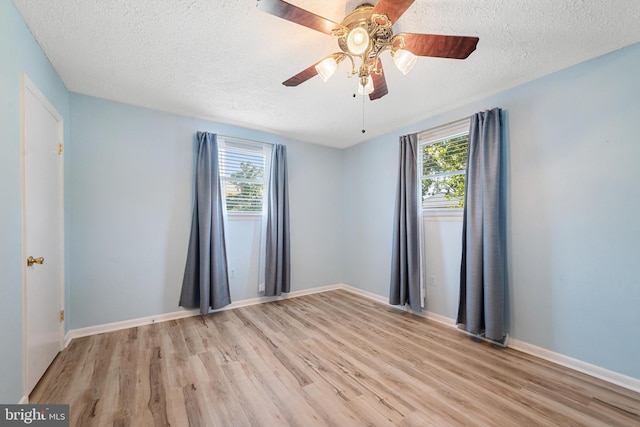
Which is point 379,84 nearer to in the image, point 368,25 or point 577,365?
point 368,25

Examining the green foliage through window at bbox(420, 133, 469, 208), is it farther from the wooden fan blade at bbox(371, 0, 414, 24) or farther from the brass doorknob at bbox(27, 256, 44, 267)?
the brass doorknob at bbox(27, 256, 44, 267)

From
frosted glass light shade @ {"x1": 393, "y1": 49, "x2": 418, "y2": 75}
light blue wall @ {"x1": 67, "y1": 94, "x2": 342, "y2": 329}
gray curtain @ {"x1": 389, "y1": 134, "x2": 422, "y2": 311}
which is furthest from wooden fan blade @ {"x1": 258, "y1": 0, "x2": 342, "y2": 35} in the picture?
light blue wall @ {"x1": 67, "y1": 94, "x2": 342, "y2": 329}

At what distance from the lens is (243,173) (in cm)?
370

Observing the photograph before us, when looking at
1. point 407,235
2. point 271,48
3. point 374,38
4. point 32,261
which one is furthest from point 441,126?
point 32,261

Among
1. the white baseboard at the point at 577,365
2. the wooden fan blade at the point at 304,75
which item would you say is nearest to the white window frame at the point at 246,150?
the wooden fan blade at the point at 304,75

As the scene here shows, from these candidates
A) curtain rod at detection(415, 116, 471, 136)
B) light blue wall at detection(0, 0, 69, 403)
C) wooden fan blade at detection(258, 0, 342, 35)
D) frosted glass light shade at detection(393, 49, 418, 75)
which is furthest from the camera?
curtain rod at detection(415, 116, 471, 136)

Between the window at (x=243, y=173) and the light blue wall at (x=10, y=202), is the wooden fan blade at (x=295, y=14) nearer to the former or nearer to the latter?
the light blue wall at (x=10, y=202)

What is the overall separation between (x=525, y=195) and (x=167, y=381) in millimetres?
3508

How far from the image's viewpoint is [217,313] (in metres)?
3.33

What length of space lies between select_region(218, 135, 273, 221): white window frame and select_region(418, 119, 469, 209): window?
88.0 inches

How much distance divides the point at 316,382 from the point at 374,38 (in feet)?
7.89

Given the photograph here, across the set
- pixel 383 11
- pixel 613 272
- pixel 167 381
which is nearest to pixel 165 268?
pixel 167 381

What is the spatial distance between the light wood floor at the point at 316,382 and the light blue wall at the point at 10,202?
0.47m

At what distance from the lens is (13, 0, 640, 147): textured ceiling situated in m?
1.58
